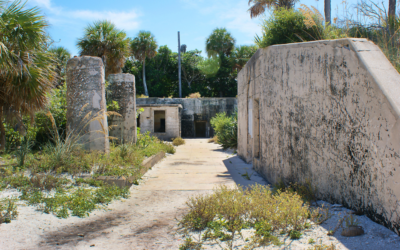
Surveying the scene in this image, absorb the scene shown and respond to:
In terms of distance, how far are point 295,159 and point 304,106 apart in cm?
92

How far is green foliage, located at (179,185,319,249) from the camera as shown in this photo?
2.97 meters

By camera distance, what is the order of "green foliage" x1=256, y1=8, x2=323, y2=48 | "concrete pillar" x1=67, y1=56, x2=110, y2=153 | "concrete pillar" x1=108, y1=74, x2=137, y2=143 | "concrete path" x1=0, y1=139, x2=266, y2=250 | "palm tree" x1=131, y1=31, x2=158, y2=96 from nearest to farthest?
"concrete path" x1=0, y1=139, x2=266, y2=250, "concrete pillar" x1=67, y1=56, x2=110, y2=153, "green foliage" x1=256, y1=8, x2=323, y2=48, "concrete pillar" x1=108, y1=74, x2=137, y2=143, "palm tree" x1=131, y1=31, x2=158, y2=96

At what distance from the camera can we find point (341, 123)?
3.38 meters

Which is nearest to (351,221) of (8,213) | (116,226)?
(116,226)

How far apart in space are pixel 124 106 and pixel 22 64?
16.9ft

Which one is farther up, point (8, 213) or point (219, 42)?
point (219, 42)

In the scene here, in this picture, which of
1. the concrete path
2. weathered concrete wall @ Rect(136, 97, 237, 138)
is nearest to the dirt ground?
the concrete path

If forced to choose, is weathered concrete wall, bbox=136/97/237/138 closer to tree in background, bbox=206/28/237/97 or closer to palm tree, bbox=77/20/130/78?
palm tree, bbox=77/20/130/78

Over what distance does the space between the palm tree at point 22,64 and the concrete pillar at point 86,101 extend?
896mm

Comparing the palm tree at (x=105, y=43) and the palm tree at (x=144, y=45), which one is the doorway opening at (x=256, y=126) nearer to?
the palm tree at (x=105, y=43)

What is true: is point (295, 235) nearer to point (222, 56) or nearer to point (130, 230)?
point (130, 230)

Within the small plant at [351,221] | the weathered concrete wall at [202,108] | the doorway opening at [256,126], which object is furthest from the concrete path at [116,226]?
the weathered concrete wall at [202,108]

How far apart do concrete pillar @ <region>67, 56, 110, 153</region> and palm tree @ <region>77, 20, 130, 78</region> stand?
32.7 feet

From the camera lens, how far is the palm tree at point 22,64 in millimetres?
5609
